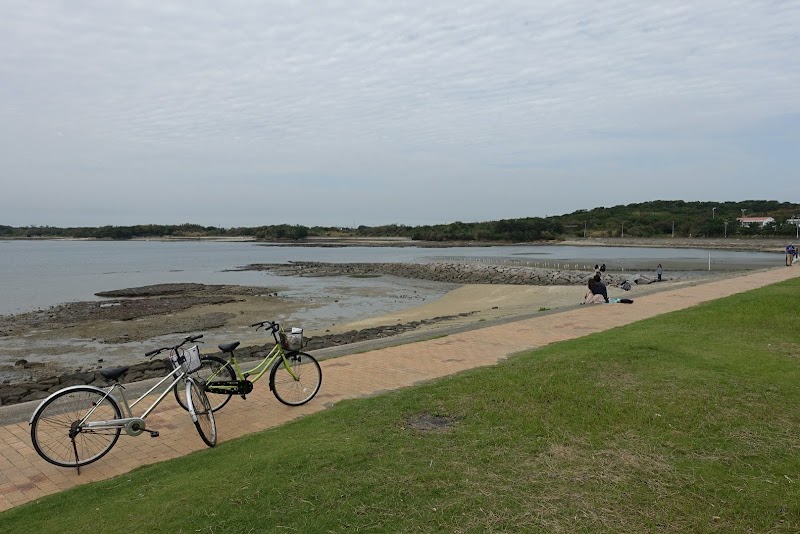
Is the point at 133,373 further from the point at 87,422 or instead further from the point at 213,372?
the point at 87,422

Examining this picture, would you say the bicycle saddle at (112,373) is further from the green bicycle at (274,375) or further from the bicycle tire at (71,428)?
the green bicycle at (274,375)

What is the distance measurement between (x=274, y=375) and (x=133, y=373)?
26.1 ft

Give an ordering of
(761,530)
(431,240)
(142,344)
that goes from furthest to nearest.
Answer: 1. (431,240)
2. (142,344)
3. (761,530)

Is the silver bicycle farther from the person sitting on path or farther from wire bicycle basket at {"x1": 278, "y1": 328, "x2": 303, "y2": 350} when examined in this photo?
the person sitting on path

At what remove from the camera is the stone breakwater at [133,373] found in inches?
413

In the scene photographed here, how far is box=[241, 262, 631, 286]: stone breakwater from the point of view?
38397 millimetres

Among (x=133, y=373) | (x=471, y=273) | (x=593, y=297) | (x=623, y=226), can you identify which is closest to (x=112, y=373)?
(x=133, y=373)

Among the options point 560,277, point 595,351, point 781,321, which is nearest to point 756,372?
point 595,351

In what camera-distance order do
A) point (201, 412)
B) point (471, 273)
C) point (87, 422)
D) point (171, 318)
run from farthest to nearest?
point (471, 273)
point (171, 318)
point (201, 412)
point (87, 422)

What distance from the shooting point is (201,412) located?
5152 mm

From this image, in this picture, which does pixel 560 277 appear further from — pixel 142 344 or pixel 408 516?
pixel 408 516

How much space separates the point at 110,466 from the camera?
488cm

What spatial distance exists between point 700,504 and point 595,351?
4247 millimetres

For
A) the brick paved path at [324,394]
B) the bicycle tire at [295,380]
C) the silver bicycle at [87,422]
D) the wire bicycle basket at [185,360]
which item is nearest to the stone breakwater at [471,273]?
the brick paved path at [324,394]
